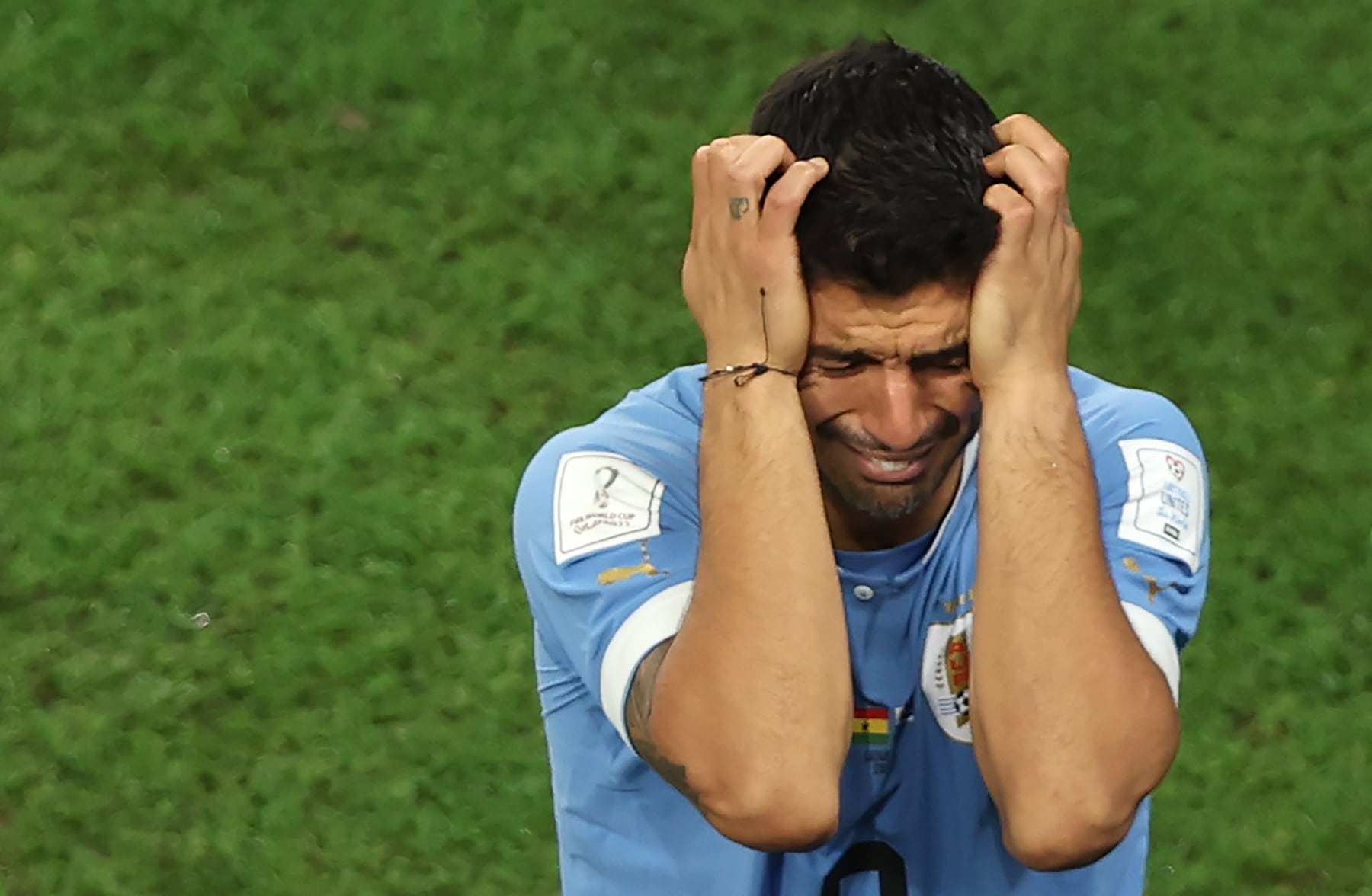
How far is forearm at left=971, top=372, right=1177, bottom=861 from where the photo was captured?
2.11 m

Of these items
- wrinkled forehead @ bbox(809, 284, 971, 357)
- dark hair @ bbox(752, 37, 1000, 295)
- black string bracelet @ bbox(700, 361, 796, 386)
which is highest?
dark hair @ bbox(752, 37, 1000, 295)

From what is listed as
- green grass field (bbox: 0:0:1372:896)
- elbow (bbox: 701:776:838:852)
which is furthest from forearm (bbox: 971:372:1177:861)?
green grass field (bbox: 0:0:1372:896)

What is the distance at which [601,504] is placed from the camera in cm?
231

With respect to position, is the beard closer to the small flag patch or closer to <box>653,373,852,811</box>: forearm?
<box>653,373,852,811</box>: forearm

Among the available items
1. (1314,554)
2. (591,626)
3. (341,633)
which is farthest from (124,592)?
(1314,554)

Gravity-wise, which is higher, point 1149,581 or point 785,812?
point 1149,581

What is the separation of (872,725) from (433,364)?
2702mm

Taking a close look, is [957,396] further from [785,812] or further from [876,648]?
[785,812]

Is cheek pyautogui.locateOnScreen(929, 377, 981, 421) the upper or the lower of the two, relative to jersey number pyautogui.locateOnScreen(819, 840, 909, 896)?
upper

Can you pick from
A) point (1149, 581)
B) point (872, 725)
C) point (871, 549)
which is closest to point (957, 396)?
point (871, 549)

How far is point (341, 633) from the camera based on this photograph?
4293mm

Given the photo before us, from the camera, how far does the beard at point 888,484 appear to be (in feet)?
7.47

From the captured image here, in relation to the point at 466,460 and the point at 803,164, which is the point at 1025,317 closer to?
the point at 803,164

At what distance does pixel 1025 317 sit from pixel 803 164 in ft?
1.20
